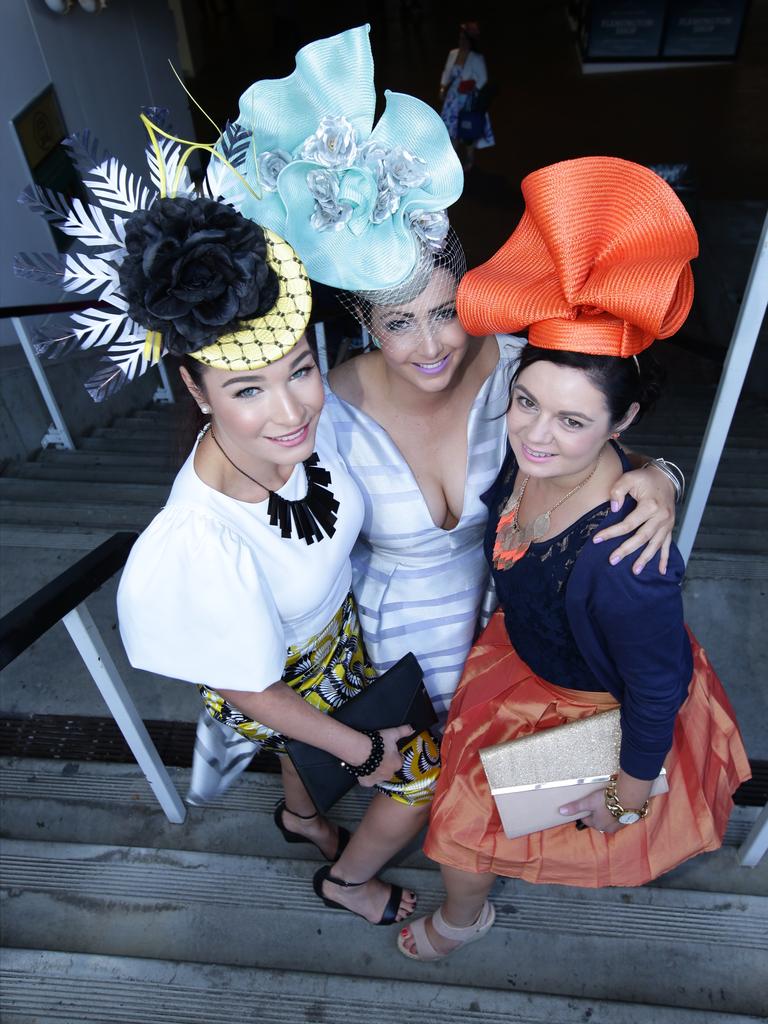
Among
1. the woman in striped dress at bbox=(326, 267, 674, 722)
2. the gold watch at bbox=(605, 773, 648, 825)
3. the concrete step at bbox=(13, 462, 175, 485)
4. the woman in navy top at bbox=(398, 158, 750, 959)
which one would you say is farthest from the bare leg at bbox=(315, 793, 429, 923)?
the concrete step at bbox=(13, 462, 175, 485)

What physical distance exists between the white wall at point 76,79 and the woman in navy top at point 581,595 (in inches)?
193

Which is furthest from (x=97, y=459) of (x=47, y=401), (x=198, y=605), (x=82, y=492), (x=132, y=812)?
(x=198, y=605)

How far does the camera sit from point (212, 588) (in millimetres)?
1508

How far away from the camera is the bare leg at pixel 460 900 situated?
6.04ft

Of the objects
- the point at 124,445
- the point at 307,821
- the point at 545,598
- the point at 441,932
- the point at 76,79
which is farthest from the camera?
the point at 76,79

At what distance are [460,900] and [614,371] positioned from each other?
→ 4.25 ft

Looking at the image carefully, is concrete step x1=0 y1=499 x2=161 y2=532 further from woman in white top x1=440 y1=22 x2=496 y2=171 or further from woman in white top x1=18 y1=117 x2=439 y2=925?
woman in white top x1=440 y1=22 x2=496 y2=171

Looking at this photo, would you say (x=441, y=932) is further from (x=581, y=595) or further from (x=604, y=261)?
(x=604, y=261)

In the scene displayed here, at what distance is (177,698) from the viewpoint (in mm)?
2670

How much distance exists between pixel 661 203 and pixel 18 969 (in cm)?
225

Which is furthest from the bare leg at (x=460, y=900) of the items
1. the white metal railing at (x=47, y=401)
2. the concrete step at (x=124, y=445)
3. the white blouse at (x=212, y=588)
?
the concrete step at (x=124, y=445)

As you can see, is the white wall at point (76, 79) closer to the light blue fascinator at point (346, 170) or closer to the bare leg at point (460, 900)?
the light blue fascinator at point (346, 170)

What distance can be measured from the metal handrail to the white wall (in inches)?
168

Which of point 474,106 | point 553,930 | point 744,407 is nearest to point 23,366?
point 553,930
